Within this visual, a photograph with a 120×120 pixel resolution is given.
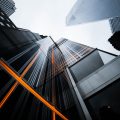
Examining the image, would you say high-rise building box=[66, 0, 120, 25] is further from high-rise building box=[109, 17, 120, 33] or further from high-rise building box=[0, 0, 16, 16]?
high-rise building box=[0, 0, 16, 16]

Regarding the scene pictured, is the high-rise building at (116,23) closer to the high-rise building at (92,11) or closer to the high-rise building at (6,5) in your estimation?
the high-rise building at (92,11)

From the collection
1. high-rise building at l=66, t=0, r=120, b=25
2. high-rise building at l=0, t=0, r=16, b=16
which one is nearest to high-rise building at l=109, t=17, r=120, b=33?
high-rise building at l=66, t=0, r=120, b=25

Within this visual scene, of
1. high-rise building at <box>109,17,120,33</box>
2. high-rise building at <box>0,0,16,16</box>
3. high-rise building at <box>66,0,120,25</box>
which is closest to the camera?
high-rise building at <box>66,0,120,25</box>

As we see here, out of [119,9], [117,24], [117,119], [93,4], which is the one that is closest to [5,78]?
[117,119]

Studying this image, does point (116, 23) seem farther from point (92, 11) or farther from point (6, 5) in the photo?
point (6, 5)

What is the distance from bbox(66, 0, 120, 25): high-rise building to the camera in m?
45.1

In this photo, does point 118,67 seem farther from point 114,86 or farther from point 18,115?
point 18,115

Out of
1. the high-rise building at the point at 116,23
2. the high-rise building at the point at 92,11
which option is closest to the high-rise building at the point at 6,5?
the high-rise building at the point at 92,11

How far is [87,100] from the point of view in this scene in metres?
5.73

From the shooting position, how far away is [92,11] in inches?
2101

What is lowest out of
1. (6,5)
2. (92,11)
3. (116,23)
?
(116,23)

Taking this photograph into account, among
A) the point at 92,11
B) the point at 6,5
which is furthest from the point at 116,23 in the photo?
the point at 6,5

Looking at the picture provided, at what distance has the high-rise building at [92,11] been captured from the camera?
45112mm

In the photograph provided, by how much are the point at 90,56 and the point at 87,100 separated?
4.73m
